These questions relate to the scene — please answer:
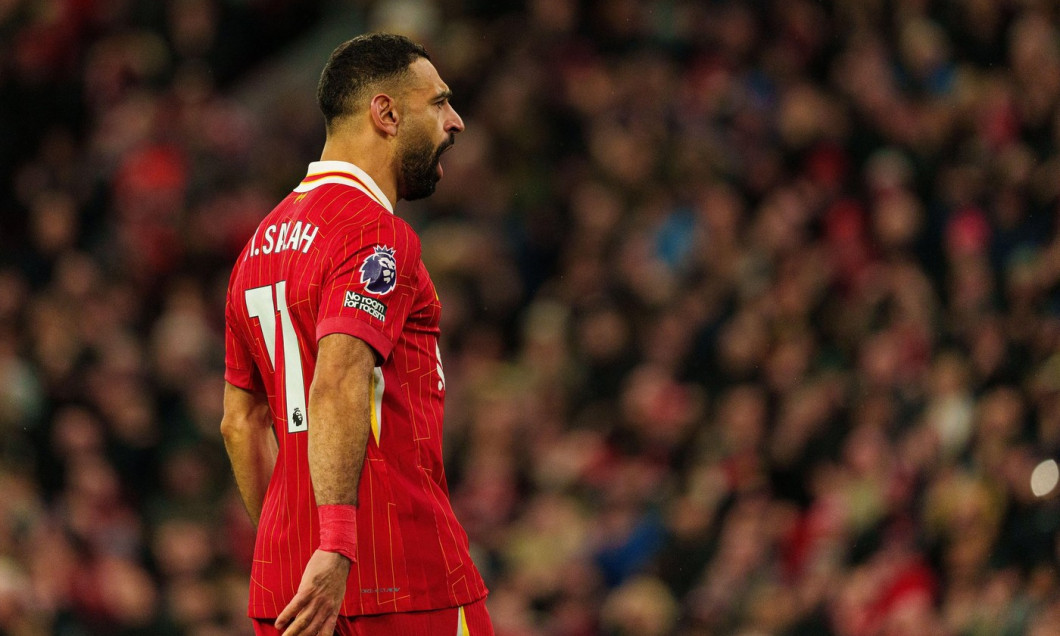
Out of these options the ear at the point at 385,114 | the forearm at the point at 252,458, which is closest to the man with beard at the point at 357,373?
the ear at the point at 385,114

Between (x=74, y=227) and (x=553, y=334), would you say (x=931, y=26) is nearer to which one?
(x=553, y=334)

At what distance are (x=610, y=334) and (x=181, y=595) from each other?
3.54m

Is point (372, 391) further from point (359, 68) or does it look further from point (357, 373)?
point (359, 68)

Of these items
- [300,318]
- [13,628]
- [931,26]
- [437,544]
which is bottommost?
[13,628]

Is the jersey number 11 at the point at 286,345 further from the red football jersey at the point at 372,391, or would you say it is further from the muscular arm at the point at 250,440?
the muscular arm at the point at 250,440

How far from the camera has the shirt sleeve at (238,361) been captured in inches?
165

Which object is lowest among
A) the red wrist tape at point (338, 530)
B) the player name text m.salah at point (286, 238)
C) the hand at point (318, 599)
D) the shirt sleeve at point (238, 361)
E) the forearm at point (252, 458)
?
the hand at point (318, 599)

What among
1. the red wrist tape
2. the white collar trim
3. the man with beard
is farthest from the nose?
the red wrist tape

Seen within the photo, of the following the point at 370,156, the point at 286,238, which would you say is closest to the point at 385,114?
the point at 370,156

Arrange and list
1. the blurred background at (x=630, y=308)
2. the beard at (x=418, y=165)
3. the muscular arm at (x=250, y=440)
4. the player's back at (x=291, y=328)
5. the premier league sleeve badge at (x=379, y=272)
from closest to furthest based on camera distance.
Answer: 1. the premier league sleeve badge at (x=379, y=272)
2. the player's back at (x=291, y=328)
3. the beard at (x=418, y=165)
4. the muscular arm at (x=250, y=440)
5. the blurred background at (x=630, y=308)

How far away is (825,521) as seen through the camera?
31.4 ft

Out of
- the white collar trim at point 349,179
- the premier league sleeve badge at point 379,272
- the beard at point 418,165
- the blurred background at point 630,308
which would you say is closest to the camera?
the premier league sleeve badge at point 379,272

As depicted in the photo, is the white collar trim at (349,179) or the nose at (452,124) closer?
the white collar trim at (349,179)

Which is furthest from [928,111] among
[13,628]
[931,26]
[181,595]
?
[13,628]
